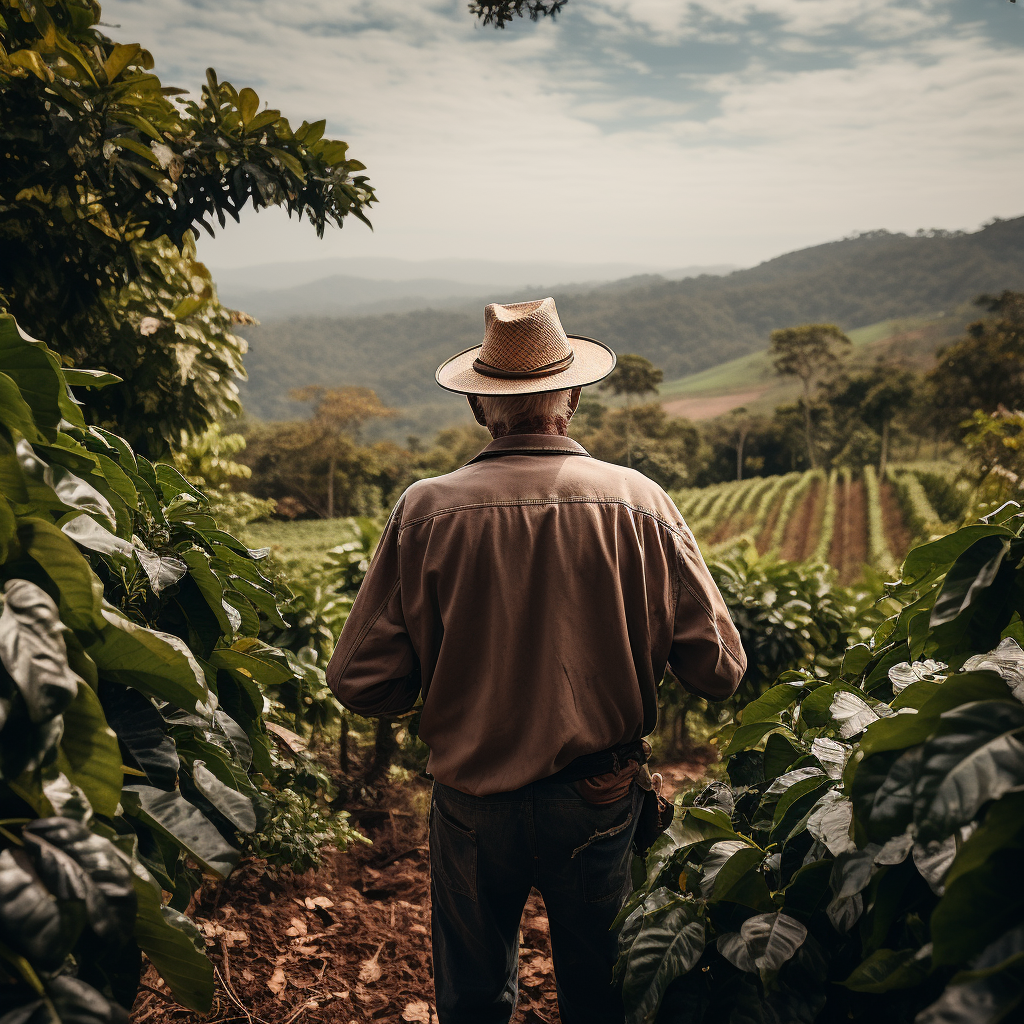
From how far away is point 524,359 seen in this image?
1729 mm

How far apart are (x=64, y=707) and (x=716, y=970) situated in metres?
0.89

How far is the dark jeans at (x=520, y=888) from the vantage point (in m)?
1.54

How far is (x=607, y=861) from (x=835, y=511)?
52.8 metres

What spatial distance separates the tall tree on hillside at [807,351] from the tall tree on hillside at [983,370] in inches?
630

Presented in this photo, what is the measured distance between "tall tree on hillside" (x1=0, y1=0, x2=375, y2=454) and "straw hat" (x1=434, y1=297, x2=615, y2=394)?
125cm

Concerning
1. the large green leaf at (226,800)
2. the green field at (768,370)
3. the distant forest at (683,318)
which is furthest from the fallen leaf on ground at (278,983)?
the distant forest at (683,318)

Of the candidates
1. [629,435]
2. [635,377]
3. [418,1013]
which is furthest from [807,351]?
[418,1013]

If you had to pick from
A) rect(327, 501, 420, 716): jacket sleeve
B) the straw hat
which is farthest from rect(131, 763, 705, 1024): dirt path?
the straw hat

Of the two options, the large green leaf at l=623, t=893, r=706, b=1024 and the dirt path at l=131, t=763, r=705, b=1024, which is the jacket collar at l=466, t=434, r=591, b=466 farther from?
the dirt path at l=131, t=763, r=705, b=1024

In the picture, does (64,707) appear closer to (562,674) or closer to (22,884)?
(22,884)

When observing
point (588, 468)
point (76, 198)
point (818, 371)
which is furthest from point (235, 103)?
point (818, 371)

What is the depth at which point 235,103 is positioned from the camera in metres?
2.76

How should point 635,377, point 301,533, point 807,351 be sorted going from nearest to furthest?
1. point 301,533
2. point 635,377
3. point 807,351

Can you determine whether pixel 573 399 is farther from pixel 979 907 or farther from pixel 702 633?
pixel 979 907
